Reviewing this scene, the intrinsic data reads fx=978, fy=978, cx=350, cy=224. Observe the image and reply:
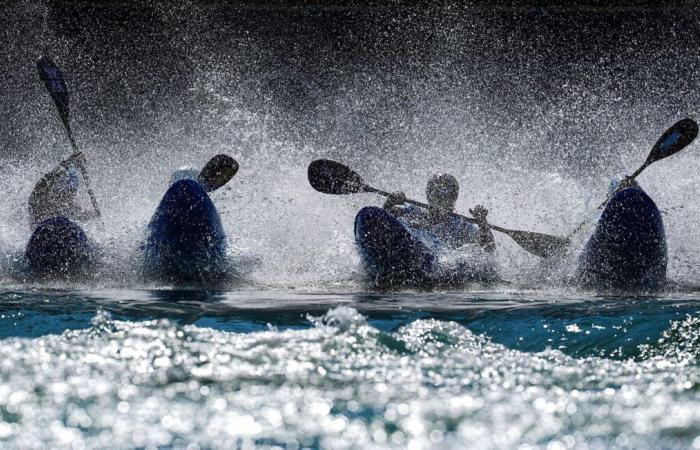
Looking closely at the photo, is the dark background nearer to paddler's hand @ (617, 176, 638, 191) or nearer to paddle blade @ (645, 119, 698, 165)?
paddle blade @ (645, 119, 698, 165)

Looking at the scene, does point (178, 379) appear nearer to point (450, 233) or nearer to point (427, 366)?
point (427, 366)

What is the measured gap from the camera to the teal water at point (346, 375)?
1.94 meters

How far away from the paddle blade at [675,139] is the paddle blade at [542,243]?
0.76 m

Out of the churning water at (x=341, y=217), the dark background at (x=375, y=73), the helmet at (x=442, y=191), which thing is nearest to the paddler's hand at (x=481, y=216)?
the churning water at (x=341, y=217)

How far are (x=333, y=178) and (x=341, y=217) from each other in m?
0.88

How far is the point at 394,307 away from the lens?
3334 mm

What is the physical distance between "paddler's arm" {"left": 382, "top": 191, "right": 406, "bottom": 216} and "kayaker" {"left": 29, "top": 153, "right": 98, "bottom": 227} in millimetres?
1584

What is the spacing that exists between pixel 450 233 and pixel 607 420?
114 inches

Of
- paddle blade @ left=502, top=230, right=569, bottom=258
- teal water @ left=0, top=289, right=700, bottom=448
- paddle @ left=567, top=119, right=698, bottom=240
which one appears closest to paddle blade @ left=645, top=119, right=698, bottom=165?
paddle @ left=567, top=119, right=698, bottom=240

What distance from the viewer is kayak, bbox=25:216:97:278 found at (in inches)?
167

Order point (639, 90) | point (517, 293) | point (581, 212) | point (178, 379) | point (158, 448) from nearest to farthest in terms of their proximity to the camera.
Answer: point (158, 448) → point (178, 379) → point (517, 293) → point (581, 212) → point (639, 90)

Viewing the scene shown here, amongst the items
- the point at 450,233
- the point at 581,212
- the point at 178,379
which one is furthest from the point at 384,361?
the point at 581,212

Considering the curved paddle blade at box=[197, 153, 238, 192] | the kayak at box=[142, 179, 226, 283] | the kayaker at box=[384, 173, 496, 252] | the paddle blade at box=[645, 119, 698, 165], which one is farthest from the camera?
the curved paddle blade at box=[197, 153, 238, 192]

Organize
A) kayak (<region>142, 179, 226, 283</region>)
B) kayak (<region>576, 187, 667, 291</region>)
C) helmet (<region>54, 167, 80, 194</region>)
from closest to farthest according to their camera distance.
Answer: kayak (<region>576, 187, 667, 291</region>), kayak (<region>142, 179, 226, 283</region>), helmet (<region>54, 167, 80, 194</region>)
